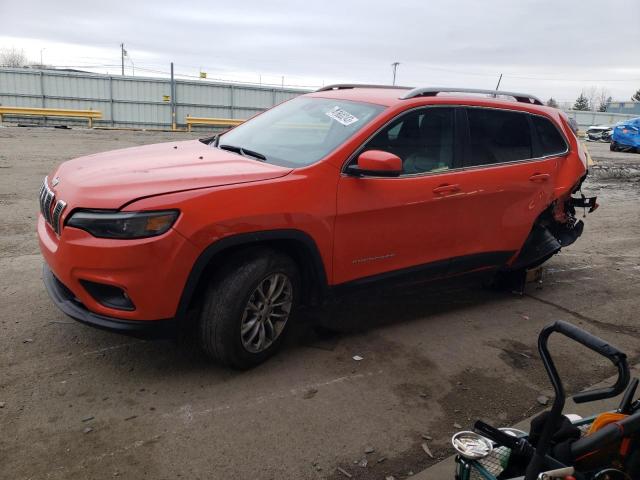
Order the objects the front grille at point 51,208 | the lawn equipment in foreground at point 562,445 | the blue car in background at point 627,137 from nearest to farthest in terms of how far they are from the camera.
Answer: the lawn equipment in foreground at point 562,445 < the front grille at point 51,208 < the blue car in background at point 627,137

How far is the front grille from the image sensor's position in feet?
10.8

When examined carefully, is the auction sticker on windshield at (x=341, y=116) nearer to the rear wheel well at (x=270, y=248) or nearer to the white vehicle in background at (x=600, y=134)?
the rear wheel well at (x=270, y=248)

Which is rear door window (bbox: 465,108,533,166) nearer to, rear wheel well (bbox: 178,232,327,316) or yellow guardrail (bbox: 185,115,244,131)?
rear wheel well (bbox: 178,232,327,316)

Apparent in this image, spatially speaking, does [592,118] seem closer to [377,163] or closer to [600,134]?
[600,134]

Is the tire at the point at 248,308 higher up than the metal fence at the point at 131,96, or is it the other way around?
the metal fence at the point at 131,96

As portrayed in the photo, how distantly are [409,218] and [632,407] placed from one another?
2.13 m

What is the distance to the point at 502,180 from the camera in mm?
4617

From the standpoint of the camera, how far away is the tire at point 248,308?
3.32 metres

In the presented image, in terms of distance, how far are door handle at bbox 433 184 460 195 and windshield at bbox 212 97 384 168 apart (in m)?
0.75

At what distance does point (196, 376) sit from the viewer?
3477mm

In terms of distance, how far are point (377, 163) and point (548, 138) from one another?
243 cm

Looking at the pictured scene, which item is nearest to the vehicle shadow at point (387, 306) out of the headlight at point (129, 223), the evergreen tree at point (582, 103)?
the headlight at point (129, 223)

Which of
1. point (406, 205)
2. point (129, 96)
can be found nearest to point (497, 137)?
point (406, 205)

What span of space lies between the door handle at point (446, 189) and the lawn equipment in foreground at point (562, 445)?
226 cm
